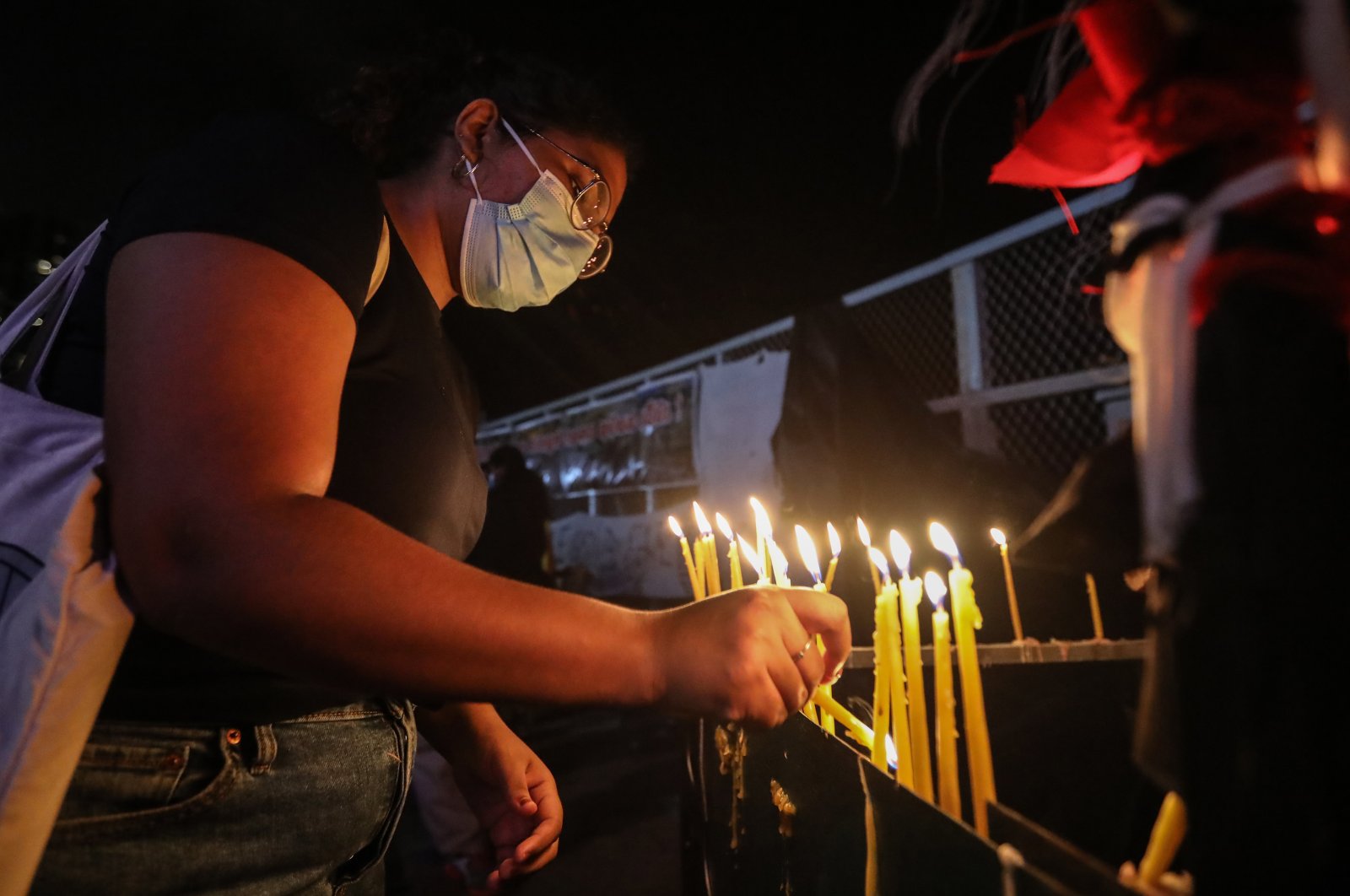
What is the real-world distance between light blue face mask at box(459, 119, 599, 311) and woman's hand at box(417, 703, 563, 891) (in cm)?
103

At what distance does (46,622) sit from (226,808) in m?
0.42

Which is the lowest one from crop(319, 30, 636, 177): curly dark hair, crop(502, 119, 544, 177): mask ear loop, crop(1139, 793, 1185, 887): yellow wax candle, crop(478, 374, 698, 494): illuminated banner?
crop(1139, 793, 1185, 887): yellow wax candle

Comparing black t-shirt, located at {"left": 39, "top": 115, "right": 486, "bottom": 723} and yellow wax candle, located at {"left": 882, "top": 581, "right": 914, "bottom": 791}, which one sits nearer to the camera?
black t-shirt, located at {"left": 39, "top": 115, "right": 486, "bottom": 723}

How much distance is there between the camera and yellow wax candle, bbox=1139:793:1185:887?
2.16 ft

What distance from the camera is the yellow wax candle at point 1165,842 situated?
66 cm

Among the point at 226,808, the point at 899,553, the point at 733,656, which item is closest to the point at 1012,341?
the point at 899,553

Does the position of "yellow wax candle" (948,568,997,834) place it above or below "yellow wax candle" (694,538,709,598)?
below

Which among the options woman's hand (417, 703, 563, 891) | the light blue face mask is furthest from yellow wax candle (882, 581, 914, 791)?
the light blue face mask

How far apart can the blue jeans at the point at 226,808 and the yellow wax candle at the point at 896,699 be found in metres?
0.94

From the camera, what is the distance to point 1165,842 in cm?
66

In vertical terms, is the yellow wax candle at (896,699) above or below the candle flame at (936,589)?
below

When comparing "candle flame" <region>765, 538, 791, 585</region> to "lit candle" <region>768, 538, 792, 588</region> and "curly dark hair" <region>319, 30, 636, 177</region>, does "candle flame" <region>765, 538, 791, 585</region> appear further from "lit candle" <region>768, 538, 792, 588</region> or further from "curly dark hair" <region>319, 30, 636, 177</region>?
"curly dark hair" <region>319, 30, 636, 177</region>

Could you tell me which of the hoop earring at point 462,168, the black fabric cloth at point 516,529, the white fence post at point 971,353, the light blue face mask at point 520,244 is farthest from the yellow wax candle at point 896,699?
the black fabric cloth at point 516,529

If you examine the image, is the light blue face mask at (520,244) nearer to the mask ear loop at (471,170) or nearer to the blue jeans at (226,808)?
the mask ear loop at (471,170)
